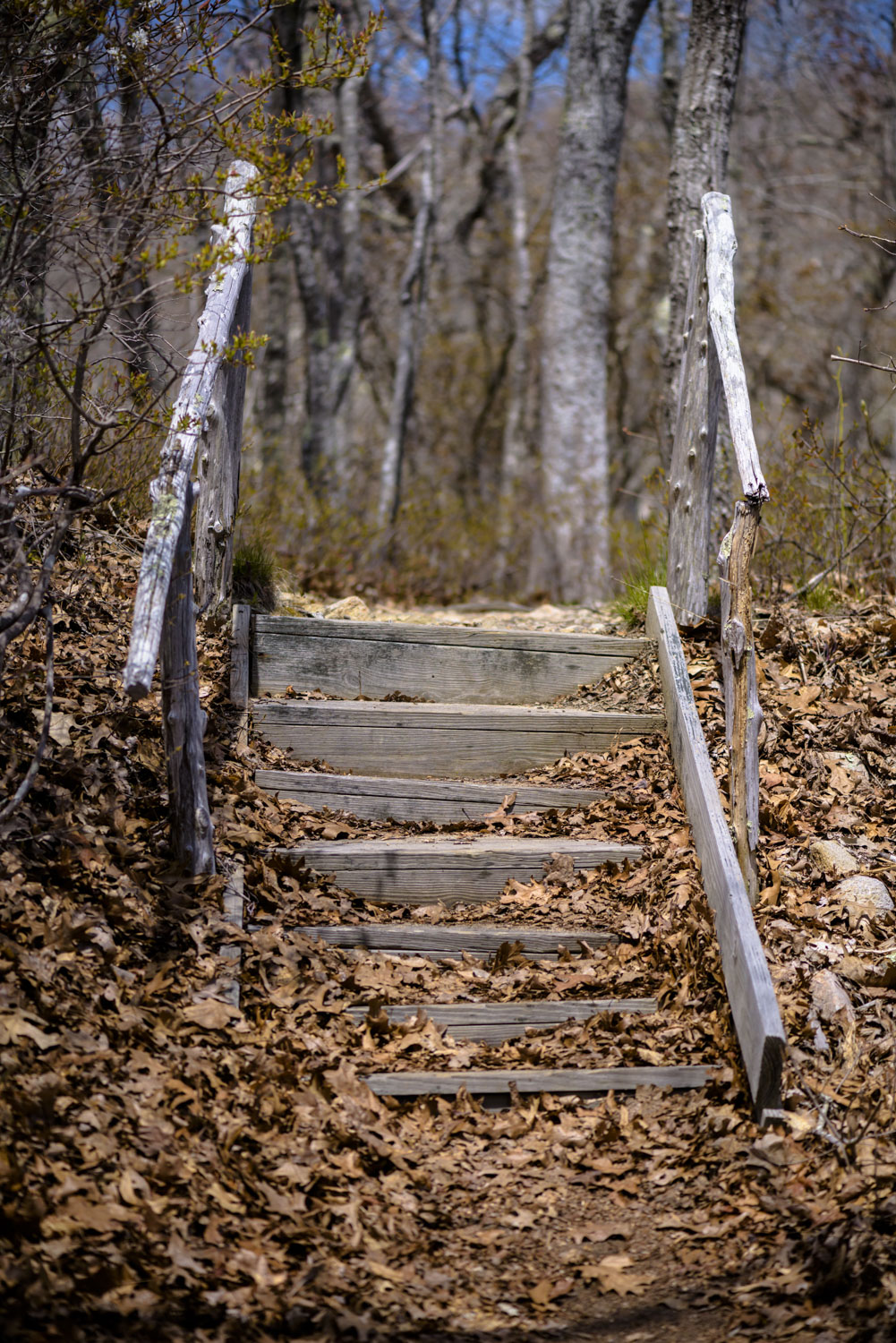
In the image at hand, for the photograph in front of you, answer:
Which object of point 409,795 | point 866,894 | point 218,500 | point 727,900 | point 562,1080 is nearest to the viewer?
point 562,1080

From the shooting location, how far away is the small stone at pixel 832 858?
4008mm

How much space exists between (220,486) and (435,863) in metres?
2.07

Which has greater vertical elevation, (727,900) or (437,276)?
(437,276)

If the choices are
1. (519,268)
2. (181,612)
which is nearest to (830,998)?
(181,612)

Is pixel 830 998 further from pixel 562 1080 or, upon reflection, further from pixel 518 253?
pixel 518 253

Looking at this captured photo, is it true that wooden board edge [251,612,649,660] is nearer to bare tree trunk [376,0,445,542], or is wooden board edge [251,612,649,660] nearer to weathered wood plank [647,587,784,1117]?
weathered wood plank [647,587,784,1117]

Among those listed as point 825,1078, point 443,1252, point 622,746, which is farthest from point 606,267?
point 443,1252

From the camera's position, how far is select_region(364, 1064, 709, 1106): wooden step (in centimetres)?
316

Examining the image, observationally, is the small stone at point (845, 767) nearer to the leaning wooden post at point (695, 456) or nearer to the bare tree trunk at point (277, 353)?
the leaning wooden post at point (695, 456)

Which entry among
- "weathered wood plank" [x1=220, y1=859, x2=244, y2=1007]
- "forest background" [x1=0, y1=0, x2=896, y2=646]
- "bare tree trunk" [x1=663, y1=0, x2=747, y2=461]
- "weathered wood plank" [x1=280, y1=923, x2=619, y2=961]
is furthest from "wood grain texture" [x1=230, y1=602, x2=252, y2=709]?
"bare tree trunk" [x1=663, y1=0, x2=747, y2=461]

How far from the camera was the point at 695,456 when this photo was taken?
16.7 ft

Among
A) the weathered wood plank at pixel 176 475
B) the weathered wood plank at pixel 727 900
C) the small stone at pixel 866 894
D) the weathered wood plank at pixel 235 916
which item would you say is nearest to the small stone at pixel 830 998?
the weathered wood plank at pixel 727 900

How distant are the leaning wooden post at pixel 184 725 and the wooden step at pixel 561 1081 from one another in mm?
1084

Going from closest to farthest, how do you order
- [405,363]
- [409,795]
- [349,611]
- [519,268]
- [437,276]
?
[409,795] → [349,611] → [405,363] → [519,268] → [437,276]
